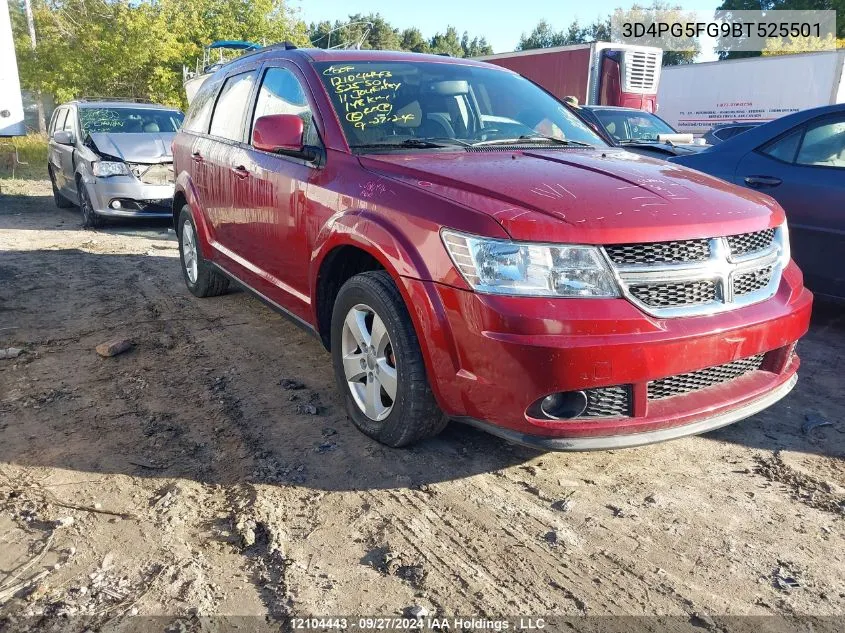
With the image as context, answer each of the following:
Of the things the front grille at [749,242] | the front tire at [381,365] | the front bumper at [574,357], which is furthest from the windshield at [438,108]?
the front grille at [749,242]

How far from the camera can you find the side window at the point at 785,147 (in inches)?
193

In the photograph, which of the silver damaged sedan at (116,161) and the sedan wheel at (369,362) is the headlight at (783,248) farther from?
the silver damaged sedan at (116,161)

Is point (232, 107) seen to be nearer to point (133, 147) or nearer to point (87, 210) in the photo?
point (133, 147)

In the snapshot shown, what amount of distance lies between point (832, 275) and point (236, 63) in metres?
4.48

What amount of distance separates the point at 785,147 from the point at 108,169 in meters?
8.14

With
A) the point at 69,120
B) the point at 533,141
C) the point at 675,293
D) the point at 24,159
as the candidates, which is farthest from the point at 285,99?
the point at 24,159

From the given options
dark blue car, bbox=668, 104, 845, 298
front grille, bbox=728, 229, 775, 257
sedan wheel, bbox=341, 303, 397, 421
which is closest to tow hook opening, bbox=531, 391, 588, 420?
sedan wheel, bbox=341, 303, 397, 421

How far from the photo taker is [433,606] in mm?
2168

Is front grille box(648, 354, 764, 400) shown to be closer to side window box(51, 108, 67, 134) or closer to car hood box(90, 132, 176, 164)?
car hood box(90, 132, 176, 164)

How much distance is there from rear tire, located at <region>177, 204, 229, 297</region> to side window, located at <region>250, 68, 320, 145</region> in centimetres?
151

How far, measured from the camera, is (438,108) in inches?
146

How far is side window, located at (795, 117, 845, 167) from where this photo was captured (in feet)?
15.5

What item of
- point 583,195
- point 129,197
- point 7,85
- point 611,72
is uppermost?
point 611,72

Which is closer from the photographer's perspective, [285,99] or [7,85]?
[285,99]
